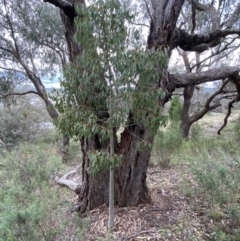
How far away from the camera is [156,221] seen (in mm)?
2826

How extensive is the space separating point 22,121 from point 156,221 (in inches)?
394

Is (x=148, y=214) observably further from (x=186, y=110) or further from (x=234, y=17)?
(x=186, y=110)

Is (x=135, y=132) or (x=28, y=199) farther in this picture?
(x=28, y=199)

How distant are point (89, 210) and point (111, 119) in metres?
1.49

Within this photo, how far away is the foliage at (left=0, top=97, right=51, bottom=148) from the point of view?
430 inches

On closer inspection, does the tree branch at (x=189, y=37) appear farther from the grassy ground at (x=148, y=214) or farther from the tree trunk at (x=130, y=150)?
the grassy ground at (x=148, y=214)

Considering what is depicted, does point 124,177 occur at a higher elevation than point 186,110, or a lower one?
lower

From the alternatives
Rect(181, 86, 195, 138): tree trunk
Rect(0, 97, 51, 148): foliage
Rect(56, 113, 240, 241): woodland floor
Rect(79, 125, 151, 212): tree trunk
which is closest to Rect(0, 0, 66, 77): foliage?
Rect(0, 97, 51, 148): foliage

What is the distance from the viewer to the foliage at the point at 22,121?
10913 millimetres

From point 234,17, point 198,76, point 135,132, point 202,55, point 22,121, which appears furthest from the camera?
point 22,121

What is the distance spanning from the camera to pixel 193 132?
8930 mm

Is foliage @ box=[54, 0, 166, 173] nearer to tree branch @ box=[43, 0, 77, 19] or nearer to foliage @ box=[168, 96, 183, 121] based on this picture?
tree branch @ box=[43, 0, 77, 19]

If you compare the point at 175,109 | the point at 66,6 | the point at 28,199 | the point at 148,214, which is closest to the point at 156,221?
the point at 148,214

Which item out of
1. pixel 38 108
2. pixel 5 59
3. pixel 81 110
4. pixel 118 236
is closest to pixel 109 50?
pixel 81 110
